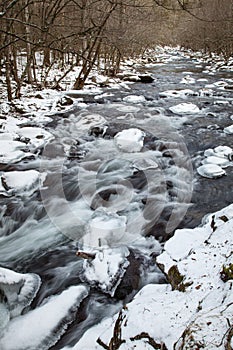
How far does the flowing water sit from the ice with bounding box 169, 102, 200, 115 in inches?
18.0

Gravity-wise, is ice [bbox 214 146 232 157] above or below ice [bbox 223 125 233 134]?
below

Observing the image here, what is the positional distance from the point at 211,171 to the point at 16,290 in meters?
3.60

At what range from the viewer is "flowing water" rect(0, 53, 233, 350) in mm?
3012

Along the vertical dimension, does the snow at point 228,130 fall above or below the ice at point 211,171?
above

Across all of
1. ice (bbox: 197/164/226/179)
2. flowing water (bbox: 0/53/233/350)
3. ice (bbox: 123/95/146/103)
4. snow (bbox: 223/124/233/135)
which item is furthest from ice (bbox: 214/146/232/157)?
ice (bbox: 123/95/146/103)

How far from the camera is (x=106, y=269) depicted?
284 cm

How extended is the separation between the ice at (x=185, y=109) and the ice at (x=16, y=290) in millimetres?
6970

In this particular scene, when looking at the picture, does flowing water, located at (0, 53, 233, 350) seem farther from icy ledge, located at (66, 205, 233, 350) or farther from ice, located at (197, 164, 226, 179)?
icy ledge, located at (66, 205, 233, 350)

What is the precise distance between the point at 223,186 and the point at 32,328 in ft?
11.5

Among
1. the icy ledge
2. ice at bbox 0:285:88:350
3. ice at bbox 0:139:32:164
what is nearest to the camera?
the icy ledge

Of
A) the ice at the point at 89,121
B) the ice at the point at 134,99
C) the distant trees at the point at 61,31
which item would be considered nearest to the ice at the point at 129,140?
the ice at the point at 89,121

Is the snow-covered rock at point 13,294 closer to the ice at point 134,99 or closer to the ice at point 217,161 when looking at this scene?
the ice at point 217,161

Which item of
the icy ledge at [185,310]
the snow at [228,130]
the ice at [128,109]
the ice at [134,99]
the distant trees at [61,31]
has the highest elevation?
the distant trees at [61,31]

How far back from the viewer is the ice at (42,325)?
7.32ft
